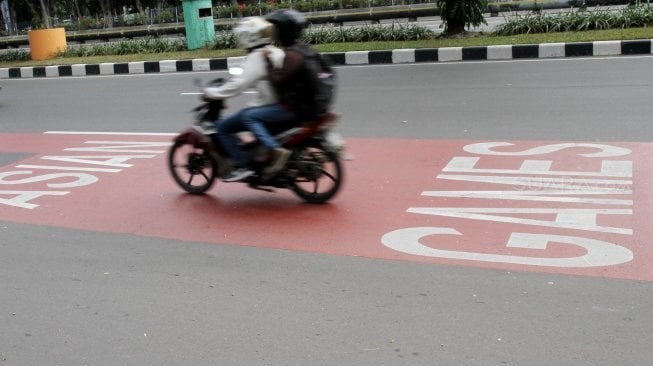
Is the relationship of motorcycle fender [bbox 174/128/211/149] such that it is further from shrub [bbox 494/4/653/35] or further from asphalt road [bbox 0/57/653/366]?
shrub [bbox 494/4/653/35]

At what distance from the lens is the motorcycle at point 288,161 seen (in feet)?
19.0

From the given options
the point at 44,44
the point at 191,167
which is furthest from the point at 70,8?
the point at 191,167

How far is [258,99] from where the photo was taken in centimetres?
609

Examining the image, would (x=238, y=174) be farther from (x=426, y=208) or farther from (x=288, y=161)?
(x=426, y=208)

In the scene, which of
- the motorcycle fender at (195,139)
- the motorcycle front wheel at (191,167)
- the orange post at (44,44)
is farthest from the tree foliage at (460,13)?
the motorcycle fender at (195,139)

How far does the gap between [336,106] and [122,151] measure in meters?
3.15

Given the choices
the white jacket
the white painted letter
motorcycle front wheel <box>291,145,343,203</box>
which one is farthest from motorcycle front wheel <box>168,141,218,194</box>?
the white painted letter

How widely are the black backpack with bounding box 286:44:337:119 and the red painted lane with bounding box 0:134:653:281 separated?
0.77 meters

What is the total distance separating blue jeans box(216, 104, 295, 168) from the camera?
5840mm

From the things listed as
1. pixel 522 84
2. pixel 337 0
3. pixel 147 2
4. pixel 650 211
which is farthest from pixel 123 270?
pixel 147 2

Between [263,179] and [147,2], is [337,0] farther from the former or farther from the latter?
[263,179]

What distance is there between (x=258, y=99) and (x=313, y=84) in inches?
24.5

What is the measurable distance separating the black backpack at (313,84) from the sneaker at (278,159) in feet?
1.05

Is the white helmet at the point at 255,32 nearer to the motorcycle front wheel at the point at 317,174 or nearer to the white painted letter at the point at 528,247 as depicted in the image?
the motorcycle front wheel at the point at 317,174
